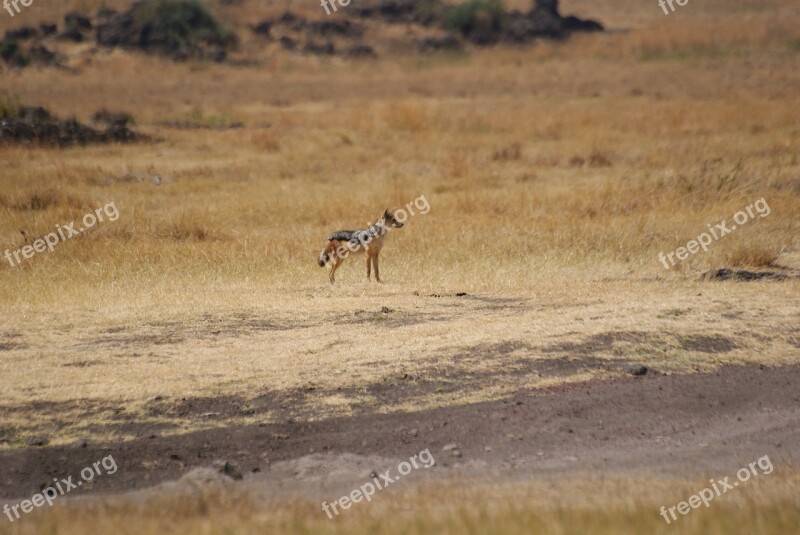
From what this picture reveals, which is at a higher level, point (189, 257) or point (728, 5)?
point (728, 5)

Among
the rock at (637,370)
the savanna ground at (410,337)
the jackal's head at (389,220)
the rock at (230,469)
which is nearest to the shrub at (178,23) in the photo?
the savanna ground at (410,337)

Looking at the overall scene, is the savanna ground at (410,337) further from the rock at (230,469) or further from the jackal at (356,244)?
the jackal at (356,244)

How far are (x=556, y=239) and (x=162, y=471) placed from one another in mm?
9012

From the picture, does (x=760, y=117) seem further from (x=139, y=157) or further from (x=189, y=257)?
(x=189, y=257)

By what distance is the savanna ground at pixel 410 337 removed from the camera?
5.71 m

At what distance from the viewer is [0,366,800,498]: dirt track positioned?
20.0 feet

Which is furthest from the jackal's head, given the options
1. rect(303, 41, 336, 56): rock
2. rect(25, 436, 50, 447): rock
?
rect(303, 41, 336, 56): rock

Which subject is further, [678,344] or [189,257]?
[189,257]

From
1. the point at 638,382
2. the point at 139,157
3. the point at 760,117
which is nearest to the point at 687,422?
the point at 638,382

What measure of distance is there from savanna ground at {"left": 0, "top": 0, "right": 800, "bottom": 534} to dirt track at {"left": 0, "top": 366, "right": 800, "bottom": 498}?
2cm

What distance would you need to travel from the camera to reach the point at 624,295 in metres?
10.3

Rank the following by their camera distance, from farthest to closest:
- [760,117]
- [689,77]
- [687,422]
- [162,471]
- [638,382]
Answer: [689,77] < [760,117] < [638,382] < [687,422] < [162,471]

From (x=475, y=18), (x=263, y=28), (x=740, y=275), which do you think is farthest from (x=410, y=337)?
(x=475, y=18)

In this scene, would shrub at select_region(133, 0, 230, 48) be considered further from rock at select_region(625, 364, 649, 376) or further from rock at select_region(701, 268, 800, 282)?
rock at select_region(625, 364, 649, 376)
